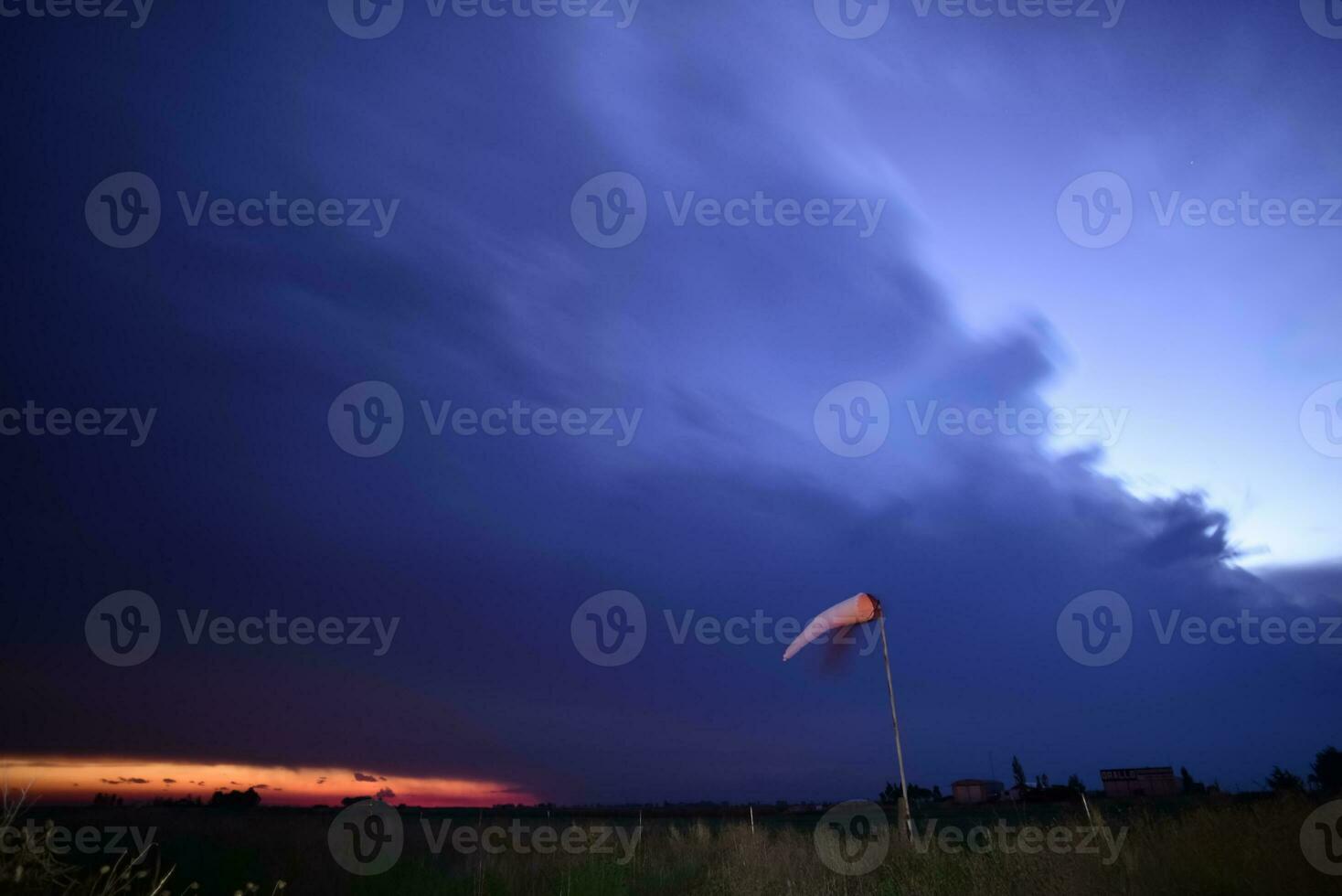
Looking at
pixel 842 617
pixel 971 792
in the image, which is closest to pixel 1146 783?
pixel 971 792

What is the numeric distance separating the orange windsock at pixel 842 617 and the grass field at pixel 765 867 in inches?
136

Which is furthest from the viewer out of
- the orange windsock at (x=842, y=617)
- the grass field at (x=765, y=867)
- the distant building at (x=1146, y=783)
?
the distant building at (x=1146, y=783)

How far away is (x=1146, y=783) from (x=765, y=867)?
4990 centimetres

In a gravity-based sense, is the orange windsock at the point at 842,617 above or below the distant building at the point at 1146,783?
above

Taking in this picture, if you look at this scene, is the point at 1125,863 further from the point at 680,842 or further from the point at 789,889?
the point at 680,842

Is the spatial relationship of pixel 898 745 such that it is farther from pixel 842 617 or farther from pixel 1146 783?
pixel 1146 783

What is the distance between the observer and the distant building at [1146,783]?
4975cm

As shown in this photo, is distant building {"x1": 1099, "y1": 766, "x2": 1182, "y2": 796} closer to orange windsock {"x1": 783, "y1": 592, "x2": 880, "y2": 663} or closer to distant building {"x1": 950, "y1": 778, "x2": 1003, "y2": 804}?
distant building {"x1": 950, "y1": 778, "x2": 1003, "y2": 804}

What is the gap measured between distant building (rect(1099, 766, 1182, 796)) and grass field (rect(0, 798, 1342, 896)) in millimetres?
44598

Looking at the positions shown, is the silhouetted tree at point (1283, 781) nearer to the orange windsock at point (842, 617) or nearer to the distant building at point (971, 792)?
the orange windsock at point (842, 617)

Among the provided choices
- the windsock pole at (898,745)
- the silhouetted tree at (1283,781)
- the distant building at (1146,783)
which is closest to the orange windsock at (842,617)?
the windsock pole at (898,745)

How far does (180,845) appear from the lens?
49.7 feet

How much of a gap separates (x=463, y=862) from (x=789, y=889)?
284 inches

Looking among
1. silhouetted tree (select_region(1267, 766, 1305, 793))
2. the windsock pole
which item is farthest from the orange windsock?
silhouetted tree (select_region(1267, 766, 1305, 793))
